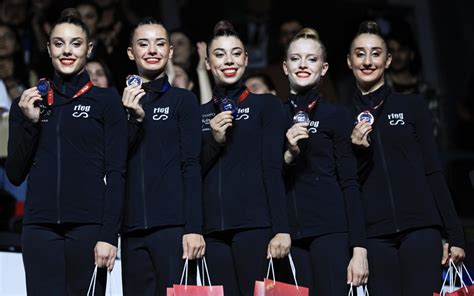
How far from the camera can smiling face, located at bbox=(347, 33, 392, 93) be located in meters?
6.59

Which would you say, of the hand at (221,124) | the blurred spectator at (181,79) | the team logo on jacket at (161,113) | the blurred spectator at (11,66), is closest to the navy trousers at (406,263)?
the hand at (221,124)

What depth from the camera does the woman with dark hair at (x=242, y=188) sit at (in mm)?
6242

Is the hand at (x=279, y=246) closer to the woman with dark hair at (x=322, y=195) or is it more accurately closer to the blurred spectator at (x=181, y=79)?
the woman with dark hair at (x=322, y=195)

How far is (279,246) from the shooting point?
6.16 m

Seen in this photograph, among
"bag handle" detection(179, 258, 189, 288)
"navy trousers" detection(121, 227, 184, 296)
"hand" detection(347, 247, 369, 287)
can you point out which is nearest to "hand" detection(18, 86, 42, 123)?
"navy trousers" detection(121, 227, 184, 296)

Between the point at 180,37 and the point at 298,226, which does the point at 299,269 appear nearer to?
the point at 298,226

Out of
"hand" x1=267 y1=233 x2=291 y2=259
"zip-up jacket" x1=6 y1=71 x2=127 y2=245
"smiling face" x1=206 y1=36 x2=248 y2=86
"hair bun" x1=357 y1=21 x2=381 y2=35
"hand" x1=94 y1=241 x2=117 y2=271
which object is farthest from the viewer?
"hair bun" x1=357 y1=21 x2=381 y2=35

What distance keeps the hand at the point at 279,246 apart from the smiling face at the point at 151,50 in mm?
1065

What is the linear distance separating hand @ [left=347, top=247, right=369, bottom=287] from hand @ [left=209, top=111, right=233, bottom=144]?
914 millimetres

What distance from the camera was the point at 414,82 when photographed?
9.64 metres

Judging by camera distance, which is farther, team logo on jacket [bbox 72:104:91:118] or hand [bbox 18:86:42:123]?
team logo on jacket [bbox 72:104:91:118]

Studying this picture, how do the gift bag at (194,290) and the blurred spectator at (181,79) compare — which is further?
the blurred spectator at (181,79)

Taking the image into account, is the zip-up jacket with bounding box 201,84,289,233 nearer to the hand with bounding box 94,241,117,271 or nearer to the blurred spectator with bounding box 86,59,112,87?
the hand with bounding box 94,241,117,271

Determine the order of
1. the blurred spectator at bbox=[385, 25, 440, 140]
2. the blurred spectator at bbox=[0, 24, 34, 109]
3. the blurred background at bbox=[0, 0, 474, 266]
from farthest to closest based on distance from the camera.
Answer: the blurred spectator at bbox=[385, 25, 440, 140] < the blurred spectator at bbox=[0, 24, 34, 109] < the blurred background at bbox=[0, 0, 474, 266]
